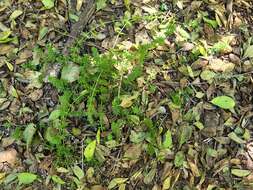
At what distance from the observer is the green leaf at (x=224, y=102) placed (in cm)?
277

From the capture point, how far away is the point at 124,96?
8.95ft

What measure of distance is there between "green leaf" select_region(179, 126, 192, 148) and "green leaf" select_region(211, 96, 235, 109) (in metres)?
0.23

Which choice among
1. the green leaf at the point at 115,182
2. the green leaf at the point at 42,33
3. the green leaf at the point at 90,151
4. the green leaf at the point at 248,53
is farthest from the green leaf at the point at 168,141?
the green leaf at the point at 42,33

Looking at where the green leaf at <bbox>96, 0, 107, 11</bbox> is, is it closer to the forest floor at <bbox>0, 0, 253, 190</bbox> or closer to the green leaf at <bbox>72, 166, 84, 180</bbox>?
the forest floor at <bbox>0, 0, 253, 190</bbox>

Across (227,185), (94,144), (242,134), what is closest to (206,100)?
(242,134)

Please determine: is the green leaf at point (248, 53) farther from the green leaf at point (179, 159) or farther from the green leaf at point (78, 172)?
the green leaf at point (78, 172)

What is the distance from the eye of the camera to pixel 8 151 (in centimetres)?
266

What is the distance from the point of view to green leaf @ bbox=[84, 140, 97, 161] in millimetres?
2625

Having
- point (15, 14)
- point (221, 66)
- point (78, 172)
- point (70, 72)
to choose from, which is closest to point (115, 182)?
point (78, 172)

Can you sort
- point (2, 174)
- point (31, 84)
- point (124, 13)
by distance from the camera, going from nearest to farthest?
1. point (2, 174)
2. point (31, 84)
3. point (124, 13)

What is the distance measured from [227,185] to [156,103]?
63 centimetres

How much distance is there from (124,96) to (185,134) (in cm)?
42

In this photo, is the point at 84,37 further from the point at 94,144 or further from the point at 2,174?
the point at 2,174

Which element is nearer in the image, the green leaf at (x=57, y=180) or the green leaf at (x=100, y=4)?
the green leaf at (x=57, y=180)
